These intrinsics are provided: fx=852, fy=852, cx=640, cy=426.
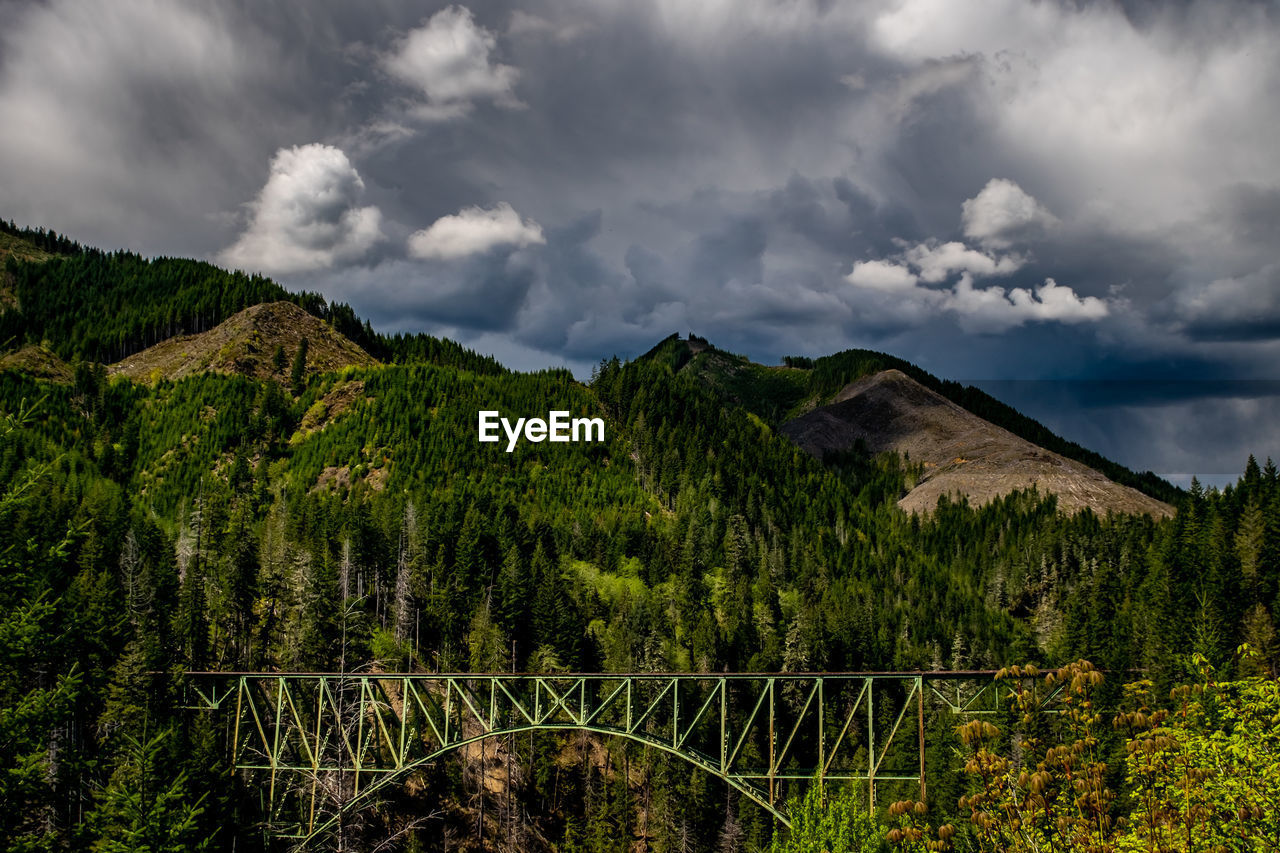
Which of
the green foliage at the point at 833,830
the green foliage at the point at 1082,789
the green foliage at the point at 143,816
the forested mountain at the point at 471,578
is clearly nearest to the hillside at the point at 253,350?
the forested mountain at the point at 471,578

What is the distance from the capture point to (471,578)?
82438 millimetres

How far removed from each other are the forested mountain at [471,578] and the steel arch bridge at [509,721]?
268 centimetres

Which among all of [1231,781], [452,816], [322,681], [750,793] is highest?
[1231,781]

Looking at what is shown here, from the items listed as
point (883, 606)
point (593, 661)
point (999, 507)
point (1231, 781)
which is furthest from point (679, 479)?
point (1231, 781)

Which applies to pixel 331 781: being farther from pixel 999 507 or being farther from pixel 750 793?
pixel 999 507

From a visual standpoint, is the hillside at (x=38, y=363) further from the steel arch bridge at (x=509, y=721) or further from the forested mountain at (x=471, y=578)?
the steel arch bridge at (x=509, y=721)

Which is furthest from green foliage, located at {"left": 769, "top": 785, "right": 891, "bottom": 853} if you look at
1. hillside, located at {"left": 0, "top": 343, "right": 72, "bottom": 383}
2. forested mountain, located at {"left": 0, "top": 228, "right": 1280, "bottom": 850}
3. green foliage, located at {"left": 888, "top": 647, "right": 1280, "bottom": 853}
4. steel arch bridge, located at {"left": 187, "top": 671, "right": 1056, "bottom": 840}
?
hillside, located at {"left": 0, "top": 343, "right": 72, "bottom": 383}

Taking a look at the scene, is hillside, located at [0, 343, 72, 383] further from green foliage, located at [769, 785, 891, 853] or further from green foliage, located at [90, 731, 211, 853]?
green foliage, located at [769, 785, 891, 853]

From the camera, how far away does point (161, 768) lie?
38469 millimetres

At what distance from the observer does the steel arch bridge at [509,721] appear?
4803cm

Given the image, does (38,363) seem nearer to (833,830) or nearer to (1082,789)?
(833,830)

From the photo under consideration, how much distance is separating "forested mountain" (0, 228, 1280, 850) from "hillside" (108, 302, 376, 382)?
4.58 metres

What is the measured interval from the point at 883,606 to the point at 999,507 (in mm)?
77002

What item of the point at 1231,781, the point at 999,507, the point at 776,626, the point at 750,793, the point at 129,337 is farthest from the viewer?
the point at 129,337
